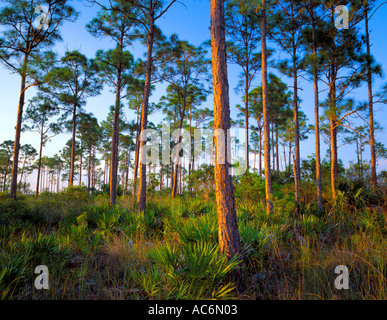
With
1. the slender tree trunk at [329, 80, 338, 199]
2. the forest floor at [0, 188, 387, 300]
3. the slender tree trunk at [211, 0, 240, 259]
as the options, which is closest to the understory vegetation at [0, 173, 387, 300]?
the forest floor at [0, 188, 387, 300]

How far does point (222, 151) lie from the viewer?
11.6 ft

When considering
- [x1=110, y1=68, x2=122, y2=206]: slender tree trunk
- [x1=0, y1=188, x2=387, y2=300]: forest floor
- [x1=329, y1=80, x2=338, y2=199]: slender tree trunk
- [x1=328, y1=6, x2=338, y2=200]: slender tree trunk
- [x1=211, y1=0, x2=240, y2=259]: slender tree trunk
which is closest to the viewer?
[x1=0, y1=188, x2=387, y2=300]: forest floor

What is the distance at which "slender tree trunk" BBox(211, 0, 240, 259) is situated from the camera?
3447mm

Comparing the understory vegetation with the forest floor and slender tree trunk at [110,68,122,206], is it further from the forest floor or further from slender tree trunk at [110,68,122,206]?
slender tree trunk at [110,68,122,206]

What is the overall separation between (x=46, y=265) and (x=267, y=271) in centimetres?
418

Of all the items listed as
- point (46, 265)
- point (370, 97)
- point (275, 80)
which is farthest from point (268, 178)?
point (275, 80)

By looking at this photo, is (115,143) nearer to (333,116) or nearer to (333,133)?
(333,116)

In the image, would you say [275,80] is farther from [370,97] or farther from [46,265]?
[46,265]

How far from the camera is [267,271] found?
372 cm

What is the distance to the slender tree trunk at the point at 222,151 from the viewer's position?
3447mm

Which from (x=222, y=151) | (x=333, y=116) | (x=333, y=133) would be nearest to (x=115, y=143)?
(x=222, y=151)

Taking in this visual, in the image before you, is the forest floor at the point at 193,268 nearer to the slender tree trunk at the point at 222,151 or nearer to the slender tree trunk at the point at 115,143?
the slender tree trunk at the point at 222,151

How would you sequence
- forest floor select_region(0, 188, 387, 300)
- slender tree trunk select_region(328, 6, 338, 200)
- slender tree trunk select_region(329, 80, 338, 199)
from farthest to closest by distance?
slender tree trunk select_region(328, 6, 338, 200) < slender tree trunk select_region(329, 80, 338, 199) < forest floor select_region(0, 188, 387, 300)

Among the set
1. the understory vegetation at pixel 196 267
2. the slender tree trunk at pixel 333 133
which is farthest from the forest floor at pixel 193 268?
the slender tree trunk at pixel 333 133
